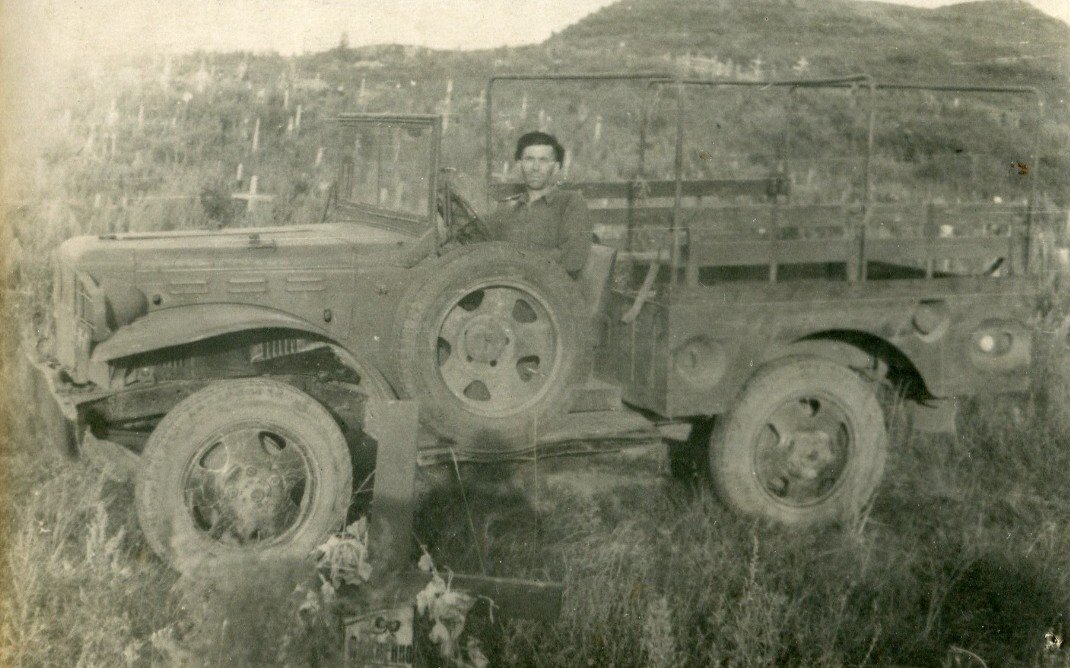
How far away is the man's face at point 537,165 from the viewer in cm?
577

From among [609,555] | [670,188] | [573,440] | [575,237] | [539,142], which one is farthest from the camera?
[670,188]

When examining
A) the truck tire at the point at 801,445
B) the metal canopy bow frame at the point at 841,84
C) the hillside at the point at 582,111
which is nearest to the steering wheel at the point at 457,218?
the metal canopy bow frame at the point at 841,84

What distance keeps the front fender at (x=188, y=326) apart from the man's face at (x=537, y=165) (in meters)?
1.45

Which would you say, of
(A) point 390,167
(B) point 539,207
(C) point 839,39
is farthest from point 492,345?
(C) point 839,39

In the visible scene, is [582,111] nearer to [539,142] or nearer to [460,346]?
[539,142]

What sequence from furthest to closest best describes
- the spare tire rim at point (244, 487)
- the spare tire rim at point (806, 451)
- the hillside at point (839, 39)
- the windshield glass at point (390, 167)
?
the hillside at point (839, 39)
the spare tire rim at point (806, 451)
the windshield glass at point (390, 167)
the spare tire rim at point (244, 487)

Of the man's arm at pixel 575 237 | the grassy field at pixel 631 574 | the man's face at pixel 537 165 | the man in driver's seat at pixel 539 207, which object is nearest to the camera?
the grassy field at pixel 631 574

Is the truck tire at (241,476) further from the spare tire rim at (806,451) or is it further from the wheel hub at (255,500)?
→ the spare tire rim at (806,451)

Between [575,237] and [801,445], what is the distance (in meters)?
1.59

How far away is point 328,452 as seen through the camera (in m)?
4.87

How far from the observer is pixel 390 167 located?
5555 millimetres

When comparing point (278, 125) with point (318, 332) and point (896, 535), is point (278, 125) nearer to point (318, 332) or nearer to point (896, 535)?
point (318, 332)

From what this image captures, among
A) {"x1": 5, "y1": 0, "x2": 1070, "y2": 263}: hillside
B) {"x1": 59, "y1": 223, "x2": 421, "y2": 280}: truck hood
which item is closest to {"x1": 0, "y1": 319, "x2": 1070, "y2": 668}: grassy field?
{"x1": 59, "y1": 223, "x2": 421, "y2": 280}: truck hood

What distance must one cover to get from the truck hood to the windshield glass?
15cm
